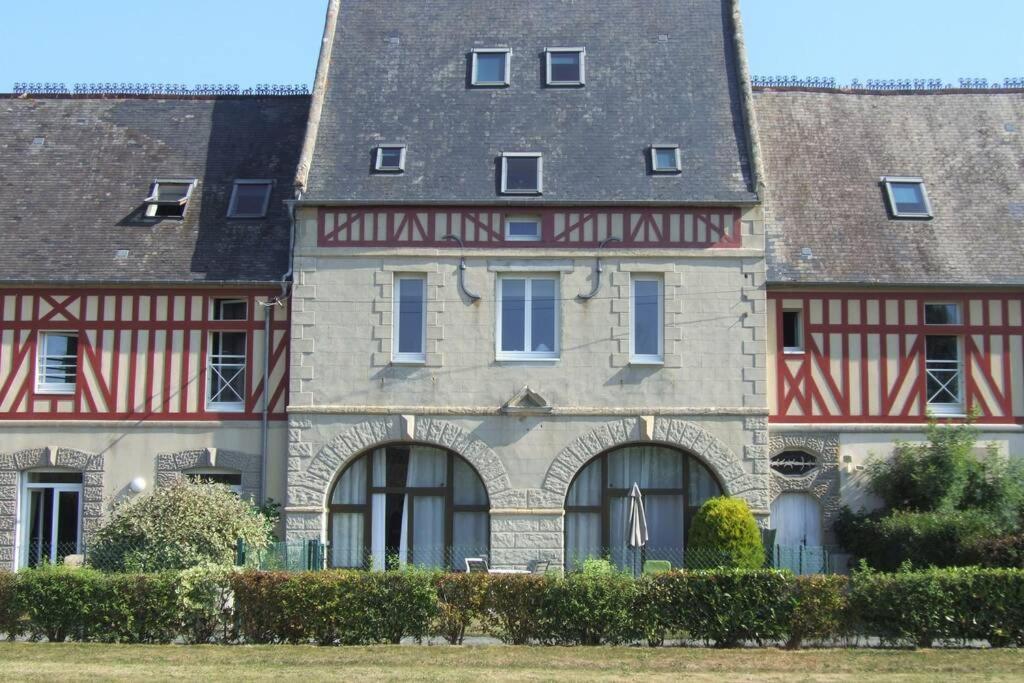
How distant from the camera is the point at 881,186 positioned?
78.3ft

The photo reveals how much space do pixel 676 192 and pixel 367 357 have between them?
18.5 feet

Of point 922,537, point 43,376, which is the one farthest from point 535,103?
point 922,537

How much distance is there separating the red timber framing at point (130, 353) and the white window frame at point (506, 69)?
17.5 feet

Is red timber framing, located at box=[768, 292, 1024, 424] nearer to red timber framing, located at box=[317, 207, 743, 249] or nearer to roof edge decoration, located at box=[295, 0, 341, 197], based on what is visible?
red timber framing, located at box=[317, 207, 743, 249]

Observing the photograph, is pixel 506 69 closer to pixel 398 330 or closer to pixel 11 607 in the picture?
pixel 398 330

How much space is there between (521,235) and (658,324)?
2.63 meters

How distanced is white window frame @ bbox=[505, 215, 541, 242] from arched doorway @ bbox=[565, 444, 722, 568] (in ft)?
12.0

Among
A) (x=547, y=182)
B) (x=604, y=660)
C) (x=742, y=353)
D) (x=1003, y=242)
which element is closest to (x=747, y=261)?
(x=742, y=353)

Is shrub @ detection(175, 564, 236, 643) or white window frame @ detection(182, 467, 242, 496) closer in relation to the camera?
shrub @ detection(175, 564, 236, 643)

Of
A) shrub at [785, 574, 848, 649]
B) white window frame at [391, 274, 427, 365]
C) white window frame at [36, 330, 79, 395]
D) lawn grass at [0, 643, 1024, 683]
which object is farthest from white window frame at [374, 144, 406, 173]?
shrub at [785, 574, 848, 649]

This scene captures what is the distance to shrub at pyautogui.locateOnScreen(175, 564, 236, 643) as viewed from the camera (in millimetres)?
15430

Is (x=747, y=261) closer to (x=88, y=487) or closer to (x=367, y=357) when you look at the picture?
(x=367, y=357)

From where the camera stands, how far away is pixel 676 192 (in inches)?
843

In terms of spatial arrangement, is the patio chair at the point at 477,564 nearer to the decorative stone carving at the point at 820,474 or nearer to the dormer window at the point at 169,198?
the decorative stone carving at the point at 820,474
